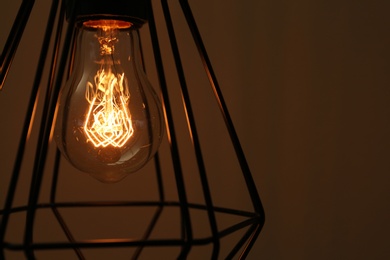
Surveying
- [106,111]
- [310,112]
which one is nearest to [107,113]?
[106,111]

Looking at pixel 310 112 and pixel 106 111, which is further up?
pixel 310 112

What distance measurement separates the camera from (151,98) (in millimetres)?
476

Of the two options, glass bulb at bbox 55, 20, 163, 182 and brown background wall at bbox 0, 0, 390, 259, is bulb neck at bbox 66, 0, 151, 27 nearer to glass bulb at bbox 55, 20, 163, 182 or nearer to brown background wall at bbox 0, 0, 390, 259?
glass bulb at bbox 55, 20, 163, 182

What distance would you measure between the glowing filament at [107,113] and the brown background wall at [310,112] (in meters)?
0.32

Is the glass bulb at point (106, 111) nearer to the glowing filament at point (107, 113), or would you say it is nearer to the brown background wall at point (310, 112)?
the glowing filament at point (107, 113)

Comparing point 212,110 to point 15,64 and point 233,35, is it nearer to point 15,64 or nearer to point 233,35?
point 233,35

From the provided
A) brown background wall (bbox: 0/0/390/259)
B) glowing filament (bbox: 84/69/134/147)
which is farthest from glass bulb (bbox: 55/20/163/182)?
brown background wall (bbox: 0/0/390/259)

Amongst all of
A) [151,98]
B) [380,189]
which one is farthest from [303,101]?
[151,98]

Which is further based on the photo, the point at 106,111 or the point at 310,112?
the point at 310,112

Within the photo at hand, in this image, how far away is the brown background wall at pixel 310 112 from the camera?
74cm

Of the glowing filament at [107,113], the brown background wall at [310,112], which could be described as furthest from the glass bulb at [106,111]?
the brown background wall at [310,112]

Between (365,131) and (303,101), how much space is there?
10 centimetres

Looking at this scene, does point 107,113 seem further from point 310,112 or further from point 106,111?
point 310,112

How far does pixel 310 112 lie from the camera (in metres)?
0.76
